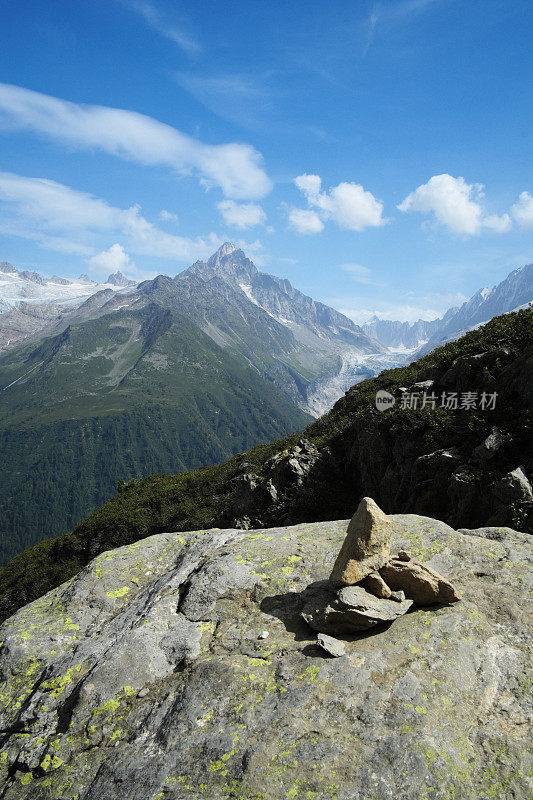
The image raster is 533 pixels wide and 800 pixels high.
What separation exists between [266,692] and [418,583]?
4.14 metres

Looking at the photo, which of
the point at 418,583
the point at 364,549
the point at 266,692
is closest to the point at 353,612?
the point at 364,549

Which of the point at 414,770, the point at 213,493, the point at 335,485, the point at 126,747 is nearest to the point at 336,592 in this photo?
the point at 414,770

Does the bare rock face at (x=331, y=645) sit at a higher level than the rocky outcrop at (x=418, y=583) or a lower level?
lower

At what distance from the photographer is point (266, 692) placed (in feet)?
23.8

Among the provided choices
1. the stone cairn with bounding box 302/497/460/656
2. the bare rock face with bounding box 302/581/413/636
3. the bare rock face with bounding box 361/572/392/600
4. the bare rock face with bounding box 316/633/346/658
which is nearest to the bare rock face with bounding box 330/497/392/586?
the stone cairn with bounding box 302/497/460/656

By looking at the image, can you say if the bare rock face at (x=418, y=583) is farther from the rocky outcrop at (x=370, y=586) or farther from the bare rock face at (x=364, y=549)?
the bare rock face at (x=364, y=549)

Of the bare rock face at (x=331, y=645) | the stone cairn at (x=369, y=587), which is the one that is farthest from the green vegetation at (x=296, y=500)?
the bare rock face at (x=331, y=645)

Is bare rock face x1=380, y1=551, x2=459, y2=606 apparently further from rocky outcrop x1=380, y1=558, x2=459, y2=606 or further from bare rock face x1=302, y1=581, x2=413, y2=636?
bare rock face x1=302, y1=581, x2=413, y2=636

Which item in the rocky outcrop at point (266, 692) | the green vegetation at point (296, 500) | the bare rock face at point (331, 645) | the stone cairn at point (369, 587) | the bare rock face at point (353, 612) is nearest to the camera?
the rocky outcrop at point (266, 692)

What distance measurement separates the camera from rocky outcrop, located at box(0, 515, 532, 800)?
584 cm

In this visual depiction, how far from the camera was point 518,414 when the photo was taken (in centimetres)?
1786

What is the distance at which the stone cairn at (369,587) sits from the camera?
8398 mm

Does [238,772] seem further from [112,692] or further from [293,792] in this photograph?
[112,692]

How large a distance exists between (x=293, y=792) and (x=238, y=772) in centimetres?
92
